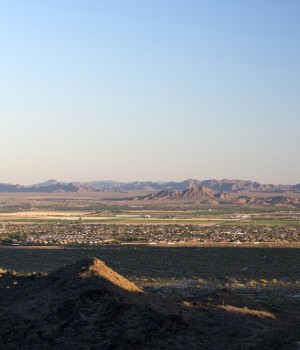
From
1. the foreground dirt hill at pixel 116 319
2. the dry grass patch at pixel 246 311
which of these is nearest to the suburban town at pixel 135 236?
the foreground dirt hill at pixel 116 319

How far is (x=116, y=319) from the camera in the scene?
20906mm

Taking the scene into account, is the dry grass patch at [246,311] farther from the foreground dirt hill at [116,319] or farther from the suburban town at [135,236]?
the suburban town at [135,236]

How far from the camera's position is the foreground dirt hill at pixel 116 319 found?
62.2 feet

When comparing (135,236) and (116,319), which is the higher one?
(116,319)

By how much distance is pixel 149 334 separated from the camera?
19203mm

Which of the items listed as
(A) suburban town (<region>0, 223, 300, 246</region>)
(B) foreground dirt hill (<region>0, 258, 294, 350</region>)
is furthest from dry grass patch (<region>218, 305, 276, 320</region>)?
(A) suburban town (<region>0, 223, 300, 246</region>)

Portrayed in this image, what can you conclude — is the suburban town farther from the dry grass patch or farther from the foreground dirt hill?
the dry grass patch

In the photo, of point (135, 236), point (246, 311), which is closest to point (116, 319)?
point (246, 311)

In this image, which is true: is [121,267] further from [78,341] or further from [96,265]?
[78,341]

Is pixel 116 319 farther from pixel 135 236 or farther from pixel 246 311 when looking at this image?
pixel 135 236

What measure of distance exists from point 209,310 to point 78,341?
5854 mm

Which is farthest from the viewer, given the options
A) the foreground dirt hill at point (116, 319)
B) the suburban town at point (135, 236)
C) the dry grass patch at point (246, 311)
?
the suburban town at point (135, 236)

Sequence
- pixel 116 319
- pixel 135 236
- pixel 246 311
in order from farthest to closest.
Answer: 1. pixel 135 236
2. pixel 246 311
3. pixel 116 319

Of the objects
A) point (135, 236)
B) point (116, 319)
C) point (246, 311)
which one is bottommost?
point (135, 236)
